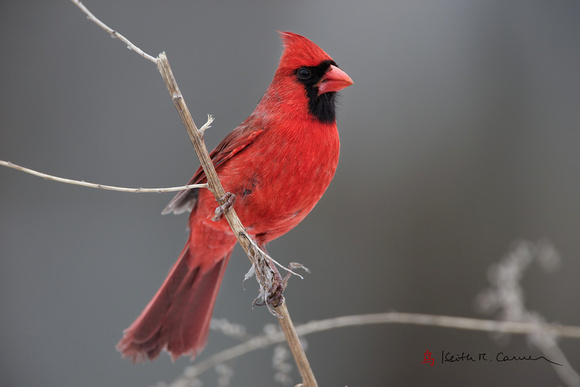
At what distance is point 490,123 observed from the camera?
7.86 ft

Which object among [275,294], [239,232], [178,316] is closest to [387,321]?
[275,294]

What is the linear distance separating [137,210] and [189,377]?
1067 millimetres

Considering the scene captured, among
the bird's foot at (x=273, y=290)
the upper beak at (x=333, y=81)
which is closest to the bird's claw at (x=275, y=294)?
the bird's foot at (x=273, y=290)

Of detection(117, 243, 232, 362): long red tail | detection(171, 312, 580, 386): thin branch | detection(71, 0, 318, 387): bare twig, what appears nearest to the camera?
detection(71, 0, 318, 387): bare twig

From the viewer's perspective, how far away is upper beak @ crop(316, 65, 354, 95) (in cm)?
129

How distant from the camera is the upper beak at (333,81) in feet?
4.23

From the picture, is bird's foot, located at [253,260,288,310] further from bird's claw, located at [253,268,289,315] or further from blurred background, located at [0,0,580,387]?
blurred background, located at [0,0,580,387]

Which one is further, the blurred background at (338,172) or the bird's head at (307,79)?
the blurred background at (338,172)

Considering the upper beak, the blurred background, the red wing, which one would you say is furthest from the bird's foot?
the blurred background

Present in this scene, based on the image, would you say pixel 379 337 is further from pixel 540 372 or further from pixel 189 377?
pixel 189 377

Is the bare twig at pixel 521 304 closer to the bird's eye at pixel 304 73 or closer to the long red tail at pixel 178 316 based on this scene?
the bird's eye at pixel 304 73

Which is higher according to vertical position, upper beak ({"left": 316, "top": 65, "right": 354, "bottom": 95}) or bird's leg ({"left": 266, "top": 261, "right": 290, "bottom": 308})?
upper beak ({"left": 316, "top": 65, "right": 354, "bottom": 95})

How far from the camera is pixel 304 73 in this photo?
53.9 inches

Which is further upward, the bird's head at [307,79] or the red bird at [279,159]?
the bird's head at [307,79]
